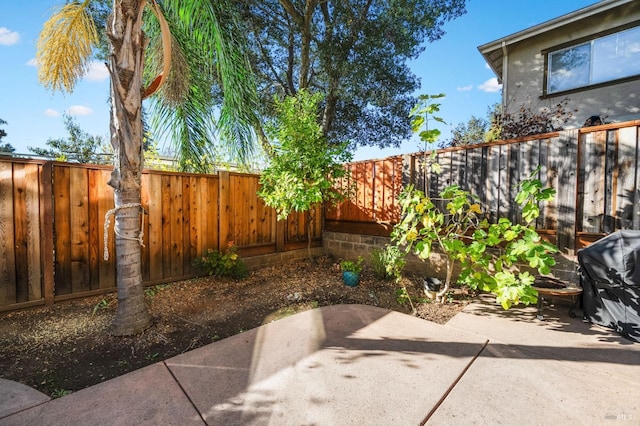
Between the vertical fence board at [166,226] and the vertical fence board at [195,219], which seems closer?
the vertical fence board at [166,226]

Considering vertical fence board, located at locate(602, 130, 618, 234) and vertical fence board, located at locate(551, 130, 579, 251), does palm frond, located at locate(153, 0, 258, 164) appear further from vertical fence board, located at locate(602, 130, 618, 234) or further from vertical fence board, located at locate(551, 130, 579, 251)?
vertical fence board, located at locate(602, 130, 618, 234)

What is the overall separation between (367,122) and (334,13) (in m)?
3.23

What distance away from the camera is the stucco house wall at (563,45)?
612 cm

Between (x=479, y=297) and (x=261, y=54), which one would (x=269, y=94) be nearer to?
(x=261, y=54)

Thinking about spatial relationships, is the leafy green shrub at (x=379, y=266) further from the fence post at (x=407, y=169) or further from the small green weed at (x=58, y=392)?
the small green weed at (x=58, y=392)

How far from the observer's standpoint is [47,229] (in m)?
3.07

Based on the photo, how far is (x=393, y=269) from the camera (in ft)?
13.5

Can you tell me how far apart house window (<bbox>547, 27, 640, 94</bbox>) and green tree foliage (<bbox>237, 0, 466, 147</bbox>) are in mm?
2846

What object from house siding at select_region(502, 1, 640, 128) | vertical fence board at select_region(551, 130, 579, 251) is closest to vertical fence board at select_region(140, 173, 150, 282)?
vertical fence board at select_region(551, 130, 579, 251)

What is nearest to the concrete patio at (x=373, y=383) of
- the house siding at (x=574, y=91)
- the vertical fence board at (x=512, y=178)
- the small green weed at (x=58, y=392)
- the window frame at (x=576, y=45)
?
the small green weed at (x=58, y=392)

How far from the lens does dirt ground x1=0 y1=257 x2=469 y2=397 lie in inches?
82.8

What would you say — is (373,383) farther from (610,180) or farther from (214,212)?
(214,212)

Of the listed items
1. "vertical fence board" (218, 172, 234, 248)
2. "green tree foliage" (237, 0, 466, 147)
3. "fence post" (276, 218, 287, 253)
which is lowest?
"fence post" (276, 218, 287, 253)

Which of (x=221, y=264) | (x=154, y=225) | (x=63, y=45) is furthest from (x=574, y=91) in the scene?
(x=63, y=45)
